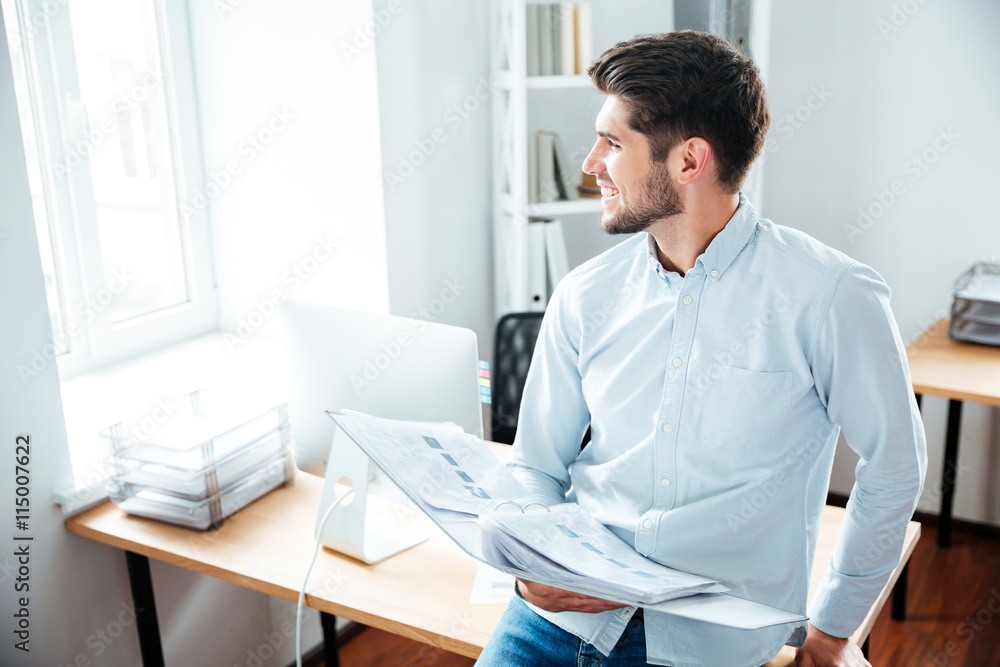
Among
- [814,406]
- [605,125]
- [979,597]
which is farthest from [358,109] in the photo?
[979,597]

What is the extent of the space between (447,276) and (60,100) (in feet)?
3.92

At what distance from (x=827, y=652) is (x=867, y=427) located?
1.20 ft

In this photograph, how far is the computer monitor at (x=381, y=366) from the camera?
159cm

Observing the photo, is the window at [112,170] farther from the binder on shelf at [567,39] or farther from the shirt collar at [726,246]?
the shirt collar at [726,246]

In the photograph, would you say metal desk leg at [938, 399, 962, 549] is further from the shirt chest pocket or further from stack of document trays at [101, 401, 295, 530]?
stack of document trays at [101, 401, 295, 530]

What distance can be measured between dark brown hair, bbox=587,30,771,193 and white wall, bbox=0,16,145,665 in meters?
1.23

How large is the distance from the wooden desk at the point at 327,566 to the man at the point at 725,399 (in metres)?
0.13

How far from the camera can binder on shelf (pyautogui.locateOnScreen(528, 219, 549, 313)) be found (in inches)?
108

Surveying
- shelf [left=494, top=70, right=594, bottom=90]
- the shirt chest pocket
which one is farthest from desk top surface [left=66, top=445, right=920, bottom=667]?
shelf [left=494, top=70, right=594, bottom=90]

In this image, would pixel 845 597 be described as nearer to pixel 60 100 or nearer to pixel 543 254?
pixel 543 254

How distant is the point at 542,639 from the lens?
52.9 inches

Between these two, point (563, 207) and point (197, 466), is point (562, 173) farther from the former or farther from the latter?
point (197, 466)

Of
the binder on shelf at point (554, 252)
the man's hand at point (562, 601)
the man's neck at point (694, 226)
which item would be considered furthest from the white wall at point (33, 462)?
the binder on shelf at point (554, 252)

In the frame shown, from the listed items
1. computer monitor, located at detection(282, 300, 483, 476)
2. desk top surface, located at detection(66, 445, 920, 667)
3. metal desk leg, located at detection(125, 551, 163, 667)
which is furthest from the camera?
metal desk leg, located at detection(125, 551, 163, 667)
